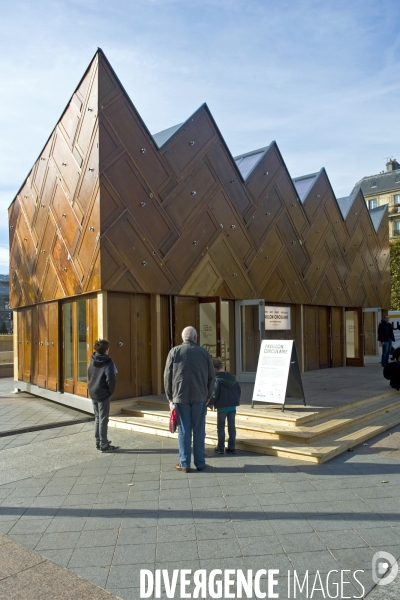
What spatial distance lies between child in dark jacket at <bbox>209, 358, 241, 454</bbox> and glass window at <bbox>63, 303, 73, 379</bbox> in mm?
5598

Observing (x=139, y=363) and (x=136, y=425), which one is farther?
(x=139, y=363)

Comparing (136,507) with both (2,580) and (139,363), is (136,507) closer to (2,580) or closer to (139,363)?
(2,580)

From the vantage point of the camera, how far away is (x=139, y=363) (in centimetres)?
1074

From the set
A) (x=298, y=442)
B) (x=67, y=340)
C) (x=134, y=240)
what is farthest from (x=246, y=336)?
(x=298, y=442)

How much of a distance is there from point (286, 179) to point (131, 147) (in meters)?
6.35

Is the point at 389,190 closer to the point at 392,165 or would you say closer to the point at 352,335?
the point at 392,165

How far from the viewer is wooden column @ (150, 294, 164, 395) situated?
10875 millimetres

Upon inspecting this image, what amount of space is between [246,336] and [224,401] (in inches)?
264

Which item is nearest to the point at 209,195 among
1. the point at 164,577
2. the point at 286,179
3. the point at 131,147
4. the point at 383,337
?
the point at 131,147

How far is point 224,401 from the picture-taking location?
682cm

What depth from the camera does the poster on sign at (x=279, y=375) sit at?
8.57m

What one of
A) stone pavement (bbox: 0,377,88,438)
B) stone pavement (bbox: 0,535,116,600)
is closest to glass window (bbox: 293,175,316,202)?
stone pavement (bbox: 0,377,88,438)

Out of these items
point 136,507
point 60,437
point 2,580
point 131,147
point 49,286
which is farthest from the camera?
point 49,286

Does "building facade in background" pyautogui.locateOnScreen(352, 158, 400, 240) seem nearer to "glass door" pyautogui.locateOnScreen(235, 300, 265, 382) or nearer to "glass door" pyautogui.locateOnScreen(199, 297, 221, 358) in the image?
"glass door" pyautogui.locateOnScreen(235, 300, 265, 382)
